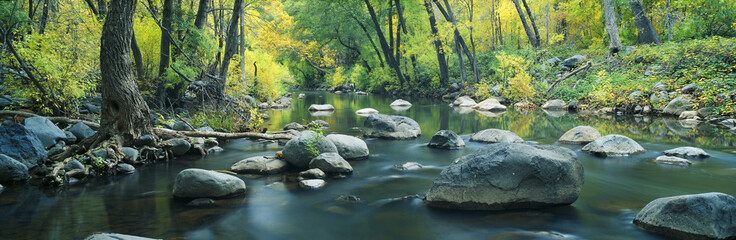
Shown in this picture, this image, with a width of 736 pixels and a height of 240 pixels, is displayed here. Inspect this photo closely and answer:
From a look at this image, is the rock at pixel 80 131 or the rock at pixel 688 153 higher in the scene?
the rock at pixel 80 131

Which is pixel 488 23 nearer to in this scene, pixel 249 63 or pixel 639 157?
pixel 249 63

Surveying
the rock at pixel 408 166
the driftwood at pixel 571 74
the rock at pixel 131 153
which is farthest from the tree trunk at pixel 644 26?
the rock at pixel 131 153

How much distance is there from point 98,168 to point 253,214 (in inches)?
136

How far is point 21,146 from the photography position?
6.73 meters

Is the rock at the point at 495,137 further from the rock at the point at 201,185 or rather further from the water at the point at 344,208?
the rock at the point at 201,185

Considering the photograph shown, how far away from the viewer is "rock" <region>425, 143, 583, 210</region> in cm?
495

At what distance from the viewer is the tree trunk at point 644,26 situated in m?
20.9

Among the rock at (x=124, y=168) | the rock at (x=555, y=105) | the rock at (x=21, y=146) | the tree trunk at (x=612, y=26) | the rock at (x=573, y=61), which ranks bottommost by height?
the rock at (x=124, y=168)

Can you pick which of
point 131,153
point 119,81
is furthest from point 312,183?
point 119,81

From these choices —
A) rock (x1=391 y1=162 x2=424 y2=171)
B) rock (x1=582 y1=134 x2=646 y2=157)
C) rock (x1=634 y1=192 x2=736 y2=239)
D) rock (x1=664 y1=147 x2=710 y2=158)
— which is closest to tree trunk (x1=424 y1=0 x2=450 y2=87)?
rock (x1=582 y1=134 x2=646 y2=157)

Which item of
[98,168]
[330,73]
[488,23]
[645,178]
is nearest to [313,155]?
[98,168]

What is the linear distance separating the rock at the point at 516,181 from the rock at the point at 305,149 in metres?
2.87

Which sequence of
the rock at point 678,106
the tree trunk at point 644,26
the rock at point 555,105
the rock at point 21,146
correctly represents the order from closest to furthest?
the rock at point 21,146, the rock at point 678,106, the rock at point 555,105, the tree trunk at point 644,26

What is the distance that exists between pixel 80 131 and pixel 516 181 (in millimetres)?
8041
